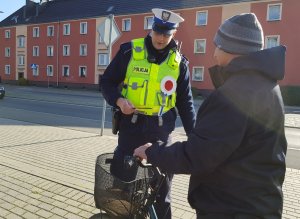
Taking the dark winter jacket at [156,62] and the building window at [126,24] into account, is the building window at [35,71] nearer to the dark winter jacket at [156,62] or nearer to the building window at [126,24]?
the building window at [126,24]

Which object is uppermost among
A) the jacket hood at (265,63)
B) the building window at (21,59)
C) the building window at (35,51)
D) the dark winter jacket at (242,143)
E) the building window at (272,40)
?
the building window at (272,40)

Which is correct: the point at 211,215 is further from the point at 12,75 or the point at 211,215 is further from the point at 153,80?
the point at 12,75

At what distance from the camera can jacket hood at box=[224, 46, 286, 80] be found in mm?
1845

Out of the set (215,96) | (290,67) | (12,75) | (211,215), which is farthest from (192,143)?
(12,75)

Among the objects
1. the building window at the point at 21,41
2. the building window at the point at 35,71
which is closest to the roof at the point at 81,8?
the building window at the point at 21,41

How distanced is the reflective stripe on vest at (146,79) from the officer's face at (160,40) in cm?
9

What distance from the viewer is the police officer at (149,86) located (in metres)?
3.07

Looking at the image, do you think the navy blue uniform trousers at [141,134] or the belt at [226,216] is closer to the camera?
the belt at [226,216]

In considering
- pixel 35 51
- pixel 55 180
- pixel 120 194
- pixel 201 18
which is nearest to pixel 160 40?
pixel 120 194

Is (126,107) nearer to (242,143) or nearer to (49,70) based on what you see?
(242,143)

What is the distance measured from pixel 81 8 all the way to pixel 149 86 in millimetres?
46412

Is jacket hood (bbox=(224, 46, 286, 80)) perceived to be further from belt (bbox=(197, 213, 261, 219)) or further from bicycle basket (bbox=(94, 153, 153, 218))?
bicycle basket (bbox=(94, 153, 153, 218))

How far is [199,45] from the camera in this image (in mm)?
35562

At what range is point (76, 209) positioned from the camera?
433 centimetres
